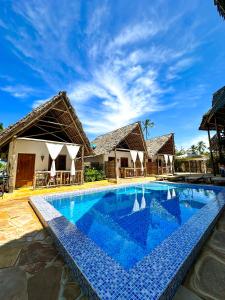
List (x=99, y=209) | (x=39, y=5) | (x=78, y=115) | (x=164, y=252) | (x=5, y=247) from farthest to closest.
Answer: (x=78, y=115)
(x=99, y=209)
(x=39, y=5)
(x=5, y=247)
(x=164, y=252)

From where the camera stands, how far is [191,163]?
79.5 feet

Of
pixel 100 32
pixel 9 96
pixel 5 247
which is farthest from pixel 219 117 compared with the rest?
pixel 9 96

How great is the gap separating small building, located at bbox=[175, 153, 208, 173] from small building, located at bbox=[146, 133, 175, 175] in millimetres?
5330

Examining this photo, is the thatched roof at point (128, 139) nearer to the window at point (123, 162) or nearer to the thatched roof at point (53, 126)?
the window at point (123, 162)

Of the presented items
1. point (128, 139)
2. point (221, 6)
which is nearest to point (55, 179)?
point (128, 139)

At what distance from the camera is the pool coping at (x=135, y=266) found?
183cm

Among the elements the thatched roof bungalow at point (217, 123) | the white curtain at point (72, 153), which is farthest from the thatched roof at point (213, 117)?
the white curtain at point (72, 153)

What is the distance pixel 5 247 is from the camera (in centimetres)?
309

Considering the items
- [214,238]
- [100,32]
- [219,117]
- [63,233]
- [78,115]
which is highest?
[100,32]

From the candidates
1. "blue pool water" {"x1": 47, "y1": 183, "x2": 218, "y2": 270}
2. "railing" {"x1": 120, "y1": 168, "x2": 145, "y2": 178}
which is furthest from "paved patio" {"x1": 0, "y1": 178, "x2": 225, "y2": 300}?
"railing" {"x1": 120, "y1": 168, "x2": 145, "y2": 178}

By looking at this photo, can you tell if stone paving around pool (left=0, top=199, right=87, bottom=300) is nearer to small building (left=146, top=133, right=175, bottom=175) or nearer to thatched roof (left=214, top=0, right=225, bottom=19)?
thatched roof (left=214, top=0, right=225, bottom=19)

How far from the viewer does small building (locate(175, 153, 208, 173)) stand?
2304 centimetres

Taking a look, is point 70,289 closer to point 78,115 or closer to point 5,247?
point 5,247

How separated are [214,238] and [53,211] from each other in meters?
4.53
